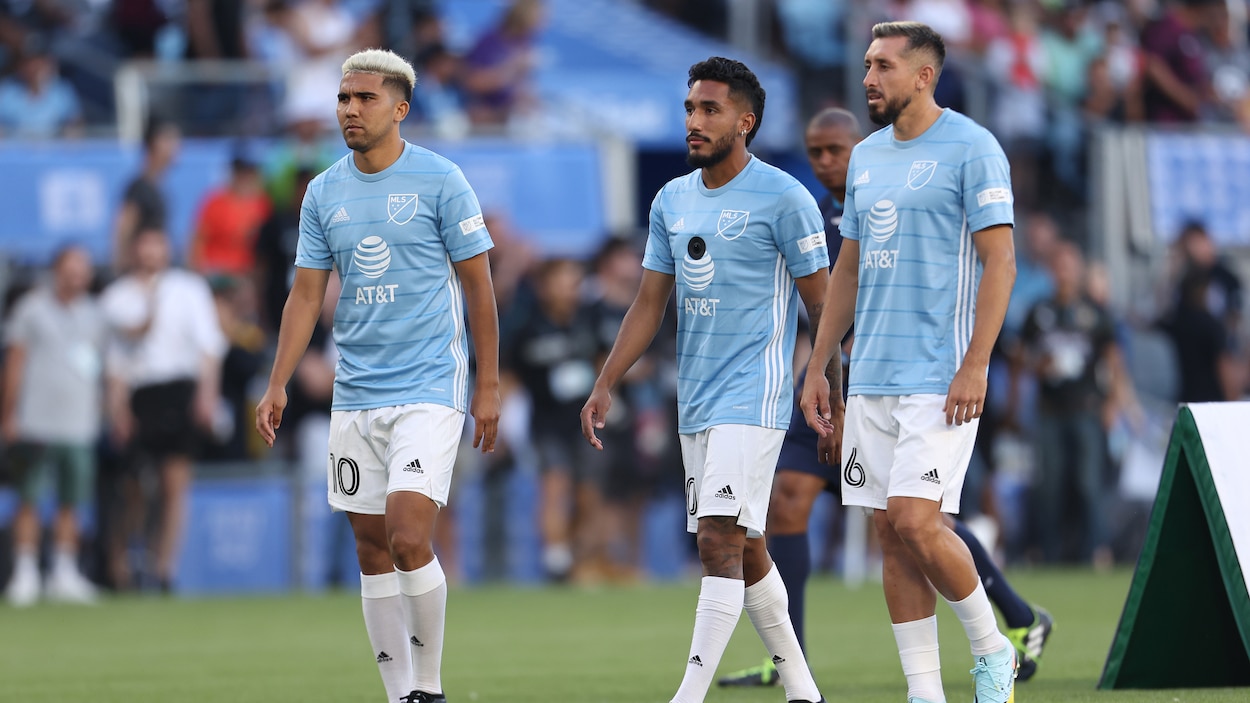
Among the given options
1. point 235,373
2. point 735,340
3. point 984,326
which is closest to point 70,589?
point 235,373

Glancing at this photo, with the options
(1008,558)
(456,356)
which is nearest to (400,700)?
(456,356)

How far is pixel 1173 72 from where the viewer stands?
23.1m

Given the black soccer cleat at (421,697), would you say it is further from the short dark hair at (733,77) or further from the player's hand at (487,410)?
the short dark hair at (733,77)

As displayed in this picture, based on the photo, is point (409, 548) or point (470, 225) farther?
point (470, 225)

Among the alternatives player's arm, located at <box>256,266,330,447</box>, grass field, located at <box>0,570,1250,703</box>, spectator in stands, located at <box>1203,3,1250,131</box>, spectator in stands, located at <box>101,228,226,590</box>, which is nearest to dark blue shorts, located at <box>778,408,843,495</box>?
grass field, located at <box>0,570,1250,703</box>

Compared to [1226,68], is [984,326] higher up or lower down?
lower down

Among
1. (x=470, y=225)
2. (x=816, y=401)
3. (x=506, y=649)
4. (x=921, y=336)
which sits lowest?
(x=506, y=649)

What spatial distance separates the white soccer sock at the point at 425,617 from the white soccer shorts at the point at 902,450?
1666 mm

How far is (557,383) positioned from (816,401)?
9.87 m

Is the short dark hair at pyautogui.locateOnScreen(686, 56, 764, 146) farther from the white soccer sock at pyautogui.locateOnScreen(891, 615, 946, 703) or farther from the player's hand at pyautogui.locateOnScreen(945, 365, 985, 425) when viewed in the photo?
the white soccer sock at pyautogui.locateOnScreen(891, 615, 946, 703)

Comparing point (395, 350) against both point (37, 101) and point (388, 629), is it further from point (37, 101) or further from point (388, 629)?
point (37, 101)

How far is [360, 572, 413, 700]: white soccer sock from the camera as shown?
25.1 ft

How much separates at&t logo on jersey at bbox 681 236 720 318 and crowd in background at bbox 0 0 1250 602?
929 centimetres

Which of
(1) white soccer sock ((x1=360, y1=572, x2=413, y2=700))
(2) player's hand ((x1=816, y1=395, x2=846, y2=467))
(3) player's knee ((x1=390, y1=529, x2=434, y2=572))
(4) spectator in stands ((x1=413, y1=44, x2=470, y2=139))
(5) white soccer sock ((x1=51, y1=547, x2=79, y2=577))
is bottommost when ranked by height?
A: (5) white soccer sock ((x1=51, y1=547, x2=79, y2=577))
